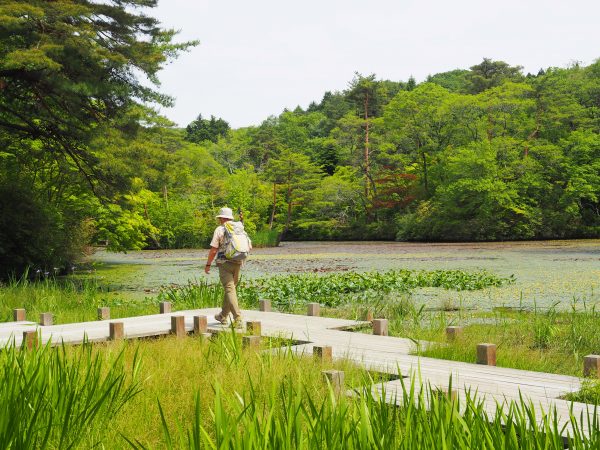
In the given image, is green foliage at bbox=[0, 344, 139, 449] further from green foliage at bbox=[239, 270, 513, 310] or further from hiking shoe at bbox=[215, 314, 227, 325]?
green foliage at bbox=[239, 270, 513, 310]

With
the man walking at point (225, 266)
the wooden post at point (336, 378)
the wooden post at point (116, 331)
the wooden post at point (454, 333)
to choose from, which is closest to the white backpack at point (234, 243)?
the man walking at point (225, 266)

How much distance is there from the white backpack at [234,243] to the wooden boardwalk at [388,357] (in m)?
0.76

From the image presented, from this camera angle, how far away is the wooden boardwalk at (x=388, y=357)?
3.86 meters

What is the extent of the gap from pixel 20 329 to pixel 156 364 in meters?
3.06

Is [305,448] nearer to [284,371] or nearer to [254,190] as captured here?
[284,371]

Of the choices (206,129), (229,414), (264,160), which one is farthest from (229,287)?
(206,129)

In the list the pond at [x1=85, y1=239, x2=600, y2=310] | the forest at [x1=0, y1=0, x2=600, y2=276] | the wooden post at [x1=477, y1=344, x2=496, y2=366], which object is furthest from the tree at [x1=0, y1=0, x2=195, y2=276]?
the wooden post at [x1=477, y1=344, x2=496, y2=366]

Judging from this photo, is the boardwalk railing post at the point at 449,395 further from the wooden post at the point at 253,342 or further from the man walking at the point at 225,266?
the man walking at the point at 225,266

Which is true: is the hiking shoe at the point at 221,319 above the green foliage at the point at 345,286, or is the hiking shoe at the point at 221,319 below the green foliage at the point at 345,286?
above

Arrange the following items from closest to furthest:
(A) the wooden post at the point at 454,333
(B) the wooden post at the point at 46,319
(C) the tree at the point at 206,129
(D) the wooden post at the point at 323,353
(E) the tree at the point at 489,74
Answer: (D) the wooden post at the point at 323,353 < (A) the wooden post at the point at 454,333 < (B) the wooden post at the point at 46,319 < (E) the tree at the point at 489,74 < (C) the tree at the point at 206,129

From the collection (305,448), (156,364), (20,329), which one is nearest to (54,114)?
(20,329)

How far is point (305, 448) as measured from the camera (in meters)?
2.43

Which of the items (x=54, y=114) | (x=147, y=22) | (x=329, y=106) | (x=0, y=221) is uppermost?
(x=329, y=106)

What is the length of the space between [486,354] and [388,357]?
2.54 ft
